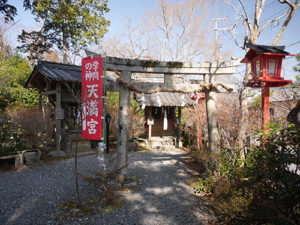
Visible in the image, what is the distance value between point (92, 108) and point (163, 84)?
1.88 m

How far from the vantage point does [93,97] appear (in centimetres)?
391

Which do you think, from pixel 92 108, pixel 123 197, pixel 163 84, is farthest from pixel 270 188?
pixel 92 108

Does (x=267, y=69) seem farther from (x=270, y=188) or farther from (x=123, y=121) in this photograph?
→ (x=123, y=121)

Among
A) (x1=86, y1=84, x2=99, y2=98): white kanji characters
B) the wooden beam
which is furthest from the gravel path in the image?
the wooden beam

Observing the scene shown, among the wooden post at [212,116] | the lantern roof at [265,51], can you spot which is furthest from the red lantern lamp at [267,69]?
the wooden post at [212,116]

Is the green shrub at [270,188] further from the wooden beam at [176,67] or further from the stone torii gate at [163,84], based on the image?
the wooden beam at [176,67]

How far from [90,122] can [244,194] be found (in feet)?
11.2

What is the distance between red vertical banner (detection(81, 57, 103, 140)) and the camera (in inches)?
151

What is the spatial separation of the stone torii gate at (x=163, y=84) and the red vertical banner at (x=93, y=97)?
1.50 feet

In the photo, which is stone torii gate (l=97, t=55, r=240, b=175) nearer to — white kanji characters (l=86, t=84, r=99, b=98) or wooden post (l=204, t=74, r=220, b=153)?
wooden post (l=204, t=74, r=220, b=153)

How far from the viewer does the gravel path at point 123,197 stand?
321 cm

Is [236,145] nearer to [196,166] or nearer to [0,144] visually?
[196,166]

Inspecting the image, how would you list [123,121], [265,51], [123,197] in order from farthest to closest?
[123,121]
[123,197]
[265,51]

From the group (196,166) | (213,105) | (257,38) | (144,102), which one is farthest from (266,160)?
(257,38)
